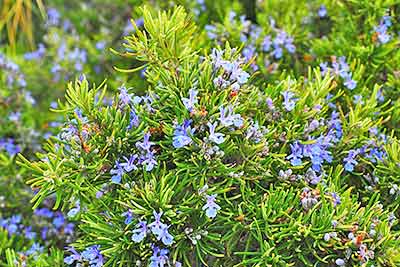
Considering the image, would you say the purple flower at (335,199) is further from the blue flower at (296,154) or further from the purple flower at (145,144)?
the purple flower at (145,144)

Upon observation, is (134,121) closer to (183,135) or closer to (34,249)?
(183,135)

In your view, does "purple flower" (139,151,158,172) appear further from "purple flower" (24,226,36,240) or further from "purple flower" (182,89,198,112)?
"purple flower" (24,226,36,240)

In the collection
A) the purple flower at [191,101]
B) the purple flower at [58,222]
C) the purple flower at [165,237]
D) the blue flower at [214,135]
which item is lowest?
the purple flower at [165,237]

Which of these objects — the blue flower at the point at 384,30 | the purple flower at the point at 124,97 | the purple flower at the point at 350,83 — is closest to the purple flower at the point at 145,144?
the purple flower at the point at 124,97

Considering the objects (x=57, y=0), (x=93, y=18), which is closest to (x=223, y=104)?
(x=93, y=18)

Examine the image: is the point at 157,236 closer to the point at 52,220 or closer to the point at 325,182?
the point at 325,182

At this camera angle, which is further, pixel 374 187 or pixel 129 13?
pixel 129 13

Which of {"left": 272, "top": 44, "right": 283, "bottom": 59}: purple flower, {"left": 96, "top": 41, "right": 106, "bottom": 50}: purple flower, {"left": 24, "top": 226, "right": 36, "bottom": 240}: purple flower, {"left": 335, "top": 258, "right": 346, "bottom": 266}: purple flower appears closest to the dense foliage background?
{"left": 335, "top": 258, "right": 346, "bottom": 266}: purple flower
